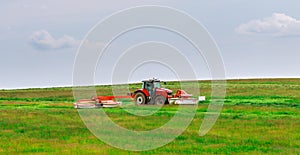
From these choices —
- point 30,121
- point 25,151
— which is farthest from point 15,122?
point 25,151

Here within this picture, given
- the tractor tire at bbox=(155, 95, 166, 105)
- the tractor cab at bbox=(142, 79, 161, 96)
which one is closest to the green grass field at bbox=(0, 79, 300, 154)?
the tractor tire at bbox=(155, 95, 166, 105)

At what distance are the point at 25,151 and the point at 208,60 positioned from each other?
12.5 m

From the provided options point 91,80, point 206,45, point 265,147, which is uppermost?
point 206,45

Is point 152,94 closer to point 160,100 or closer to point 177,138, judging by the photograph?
point 160,100

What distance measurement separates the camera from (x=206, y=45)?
97.4 ft

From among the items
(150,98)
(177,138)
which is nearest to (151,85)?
(150,98)

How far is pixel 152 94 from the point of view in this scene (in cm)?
4931

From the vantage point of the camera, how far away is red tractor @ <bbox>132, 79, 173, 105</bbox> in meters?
48.5

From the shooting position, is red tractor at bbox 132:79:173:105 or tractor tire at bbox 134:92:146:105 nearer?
red tractor at bbox 132:79:173:105

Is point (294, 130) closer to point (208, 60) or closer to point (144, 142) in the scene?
point (208, 60)

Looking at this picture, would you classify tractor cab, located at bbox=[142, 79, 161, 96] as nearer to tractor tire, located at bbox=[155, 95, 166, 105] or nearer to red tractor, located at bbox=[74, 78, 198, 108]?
red tractor, located at bbox=[74, 78, 198, 108]

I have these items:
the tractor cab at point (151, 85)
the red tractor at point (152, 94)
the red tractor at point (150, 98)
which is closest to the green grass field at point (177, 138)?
the red tractor at point (150, 98)

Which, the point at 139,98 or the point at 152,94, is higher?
the point at 152,94

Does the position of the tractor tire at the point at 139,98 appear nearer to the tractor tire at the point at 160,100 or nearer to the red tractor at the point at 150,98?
the red tractor at the point at 150,98
